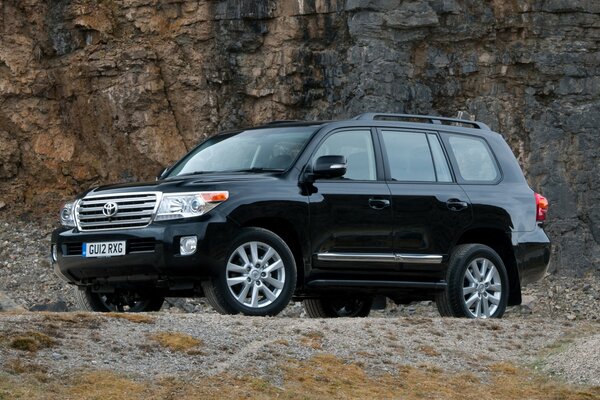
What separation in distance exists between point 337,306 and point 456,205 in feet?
6.05

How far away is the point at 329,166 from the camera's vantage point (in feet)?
37.4

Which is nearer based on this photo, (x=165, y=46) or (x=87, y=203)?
(x=87, y=203)

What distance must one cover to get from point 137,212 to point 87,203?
2.02 feet

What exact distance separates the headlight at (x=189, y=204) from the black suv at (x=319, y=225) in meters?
0.01

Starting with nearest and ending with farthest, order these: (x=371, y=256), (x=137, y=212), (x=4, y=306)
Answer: (x=137, y=212)
(x=371, y=256)
(x=4, y=306)

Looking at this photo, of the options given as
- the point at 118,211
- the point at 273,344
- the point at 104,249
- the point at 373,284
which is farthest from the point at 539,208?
the point at 273,344

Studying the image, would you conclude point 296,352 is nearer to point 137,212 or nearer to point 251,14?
point 137,212

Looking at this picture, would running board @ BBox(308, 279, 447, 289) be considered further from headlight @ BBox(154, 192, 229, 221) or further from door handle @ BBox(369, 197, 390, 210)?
headlight @ BBox(154, 192, 229, 221)

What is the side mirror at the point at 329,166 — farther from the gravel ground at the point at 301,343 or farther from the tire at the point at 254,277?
the gravel ground at the point at 301,343

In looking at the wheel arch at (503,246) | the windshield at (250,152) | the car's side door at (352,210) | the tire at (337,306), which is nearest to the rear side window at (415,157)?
the car's side door at (352,210)

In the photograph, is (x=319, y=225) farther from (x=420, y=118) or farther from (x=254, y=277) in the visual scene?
(x=420, y=118)

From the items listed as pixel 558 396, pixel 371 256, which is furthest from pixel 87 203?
pixel 558 396

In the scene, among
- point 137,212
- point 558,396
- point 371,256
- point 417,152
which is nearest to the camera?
point 558,396

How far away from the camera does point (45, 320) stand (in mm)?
9367
